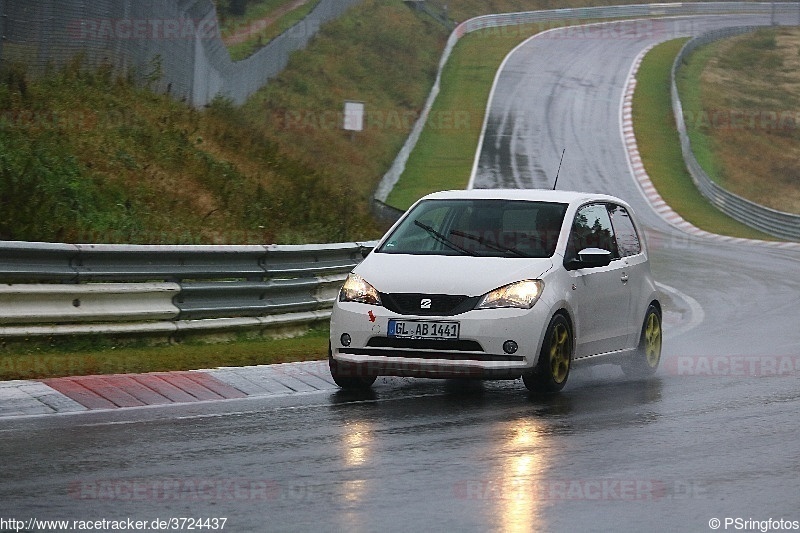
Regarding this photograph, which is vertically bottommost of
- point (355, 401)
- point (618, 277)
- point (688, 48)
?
point (355, 401)

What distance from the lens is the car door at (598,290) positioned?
452 inches

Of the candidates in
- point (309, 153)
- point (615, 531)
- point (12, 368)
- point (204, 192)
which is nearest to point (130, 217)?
point (204, 192)

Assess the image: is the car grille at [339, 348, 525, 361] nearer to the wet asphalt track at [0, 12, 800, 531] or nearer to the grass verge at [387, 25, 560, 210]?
the wet asphalt track at [0, 12, 800, 531]

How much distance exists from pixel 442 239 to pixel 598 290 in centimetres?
135

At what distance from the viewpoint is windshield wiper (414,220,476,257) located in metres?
11.4

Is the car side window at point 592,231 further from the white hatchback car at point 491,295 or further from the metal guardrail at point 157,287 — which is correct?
the metal guardrail at point 157,287

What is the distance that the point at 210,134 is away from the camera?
2520cm

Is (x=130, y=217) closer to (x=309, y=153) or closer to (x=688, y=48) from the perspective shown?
(x=309, y=153)

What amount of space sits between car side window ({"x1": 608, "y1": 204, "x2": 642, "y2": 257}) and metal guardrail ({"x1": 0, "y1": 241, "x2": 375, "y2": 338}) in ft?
11.3

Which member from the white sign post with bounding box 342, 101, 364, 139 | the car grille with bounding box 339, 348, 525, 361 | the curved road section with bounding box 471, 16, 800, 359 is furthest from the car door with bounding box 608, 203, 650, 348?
the white sign post with bounding box 342, 101, 364, 139

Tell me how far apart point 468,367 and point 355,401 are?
854mm

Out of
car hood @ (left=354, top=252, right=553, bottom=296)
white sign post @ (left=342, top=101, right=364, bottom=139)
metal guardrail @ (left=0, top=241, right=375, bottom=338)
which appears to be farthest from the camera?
white sign post @ (left=342, top=101, right=364, bottom=139)

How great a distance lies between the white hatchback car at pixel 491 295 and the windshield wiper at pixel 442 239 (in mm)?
11

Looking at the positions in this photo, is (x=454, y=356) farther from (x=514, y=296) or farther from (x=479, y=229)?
(x=479, y=229)
